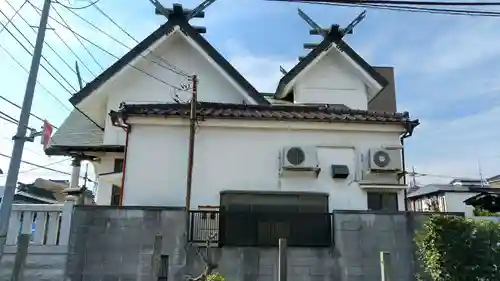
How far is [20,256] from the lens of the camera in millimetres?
6945

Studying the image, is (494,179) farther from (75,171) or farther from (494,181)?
(75,171)

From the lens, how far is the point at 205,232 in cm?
792

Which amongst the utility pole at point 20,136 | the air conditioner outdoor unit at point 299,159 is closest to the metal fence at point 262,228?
the air conditioner outdoor unit at point 299,159

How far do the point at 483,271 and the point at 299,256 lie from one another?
3064 millimetres

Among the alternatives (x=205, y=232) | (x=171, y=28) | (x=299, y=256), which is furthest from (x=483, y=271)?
(x=171, y=28)

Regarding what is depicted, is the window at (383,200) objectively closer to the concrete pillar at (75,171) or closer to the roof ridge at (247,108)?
the roof ridge at (247,108)

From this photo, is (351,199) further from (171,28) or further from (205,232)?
(171,28)

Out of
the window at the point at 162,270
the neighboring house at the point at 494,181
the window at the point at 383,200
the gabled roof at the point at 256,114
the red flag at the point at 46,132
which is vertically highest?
the neighboring house at the point at 494,181

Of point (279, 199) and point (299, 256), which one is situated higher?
point (279, 199)

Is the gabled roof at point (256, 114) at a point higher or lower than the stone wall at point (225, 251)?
higher

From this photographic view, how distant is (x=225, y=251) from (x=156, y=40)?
7.17m

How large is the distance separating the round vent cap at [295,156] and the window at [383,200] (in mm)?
1927

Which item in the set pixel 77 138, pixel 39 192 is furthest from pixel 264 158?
pixel 39 192

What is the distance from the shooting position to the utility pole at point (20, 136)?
6.59m
